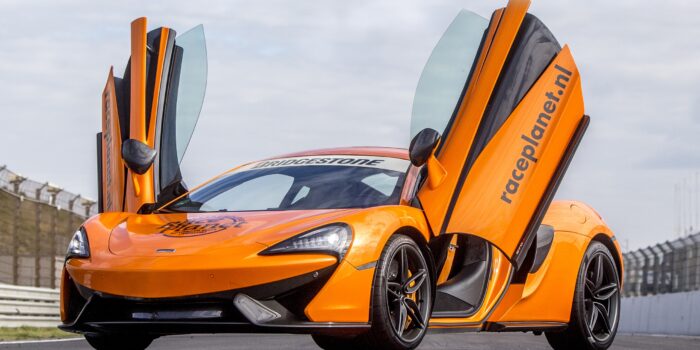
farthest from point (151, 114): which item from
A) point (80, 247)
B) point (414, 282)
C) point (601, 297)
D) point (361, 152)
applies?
point (601, 297)

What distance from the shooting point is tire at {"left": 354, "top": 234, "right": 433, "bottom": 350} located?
21.2 feet

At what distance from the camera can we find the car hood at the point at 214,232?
6375mm

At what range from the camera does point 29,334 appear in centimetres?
1517

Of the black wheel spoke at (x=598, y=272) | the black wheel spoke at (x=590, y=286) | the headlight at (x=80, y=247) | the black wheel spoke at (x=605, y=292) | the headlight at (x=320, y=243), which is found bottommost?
the black wheel spoke at (x=605, y=292)

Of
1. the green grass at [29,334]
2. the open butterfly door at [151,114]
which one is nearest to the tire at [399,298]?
the open butterfly door at [151,114]

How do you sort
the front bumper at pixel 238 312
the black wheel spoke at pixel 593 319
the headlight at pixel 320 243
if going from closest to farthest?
the front bumper at pixel 238 312 < the headlight at pixel 320 243 < the black wheel spoke at pixel 593 319

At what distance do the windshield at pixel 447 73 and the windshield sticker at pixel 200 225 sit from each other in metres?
1.39

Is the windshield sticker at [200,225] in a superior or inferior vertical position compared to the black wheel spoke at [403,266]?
superior

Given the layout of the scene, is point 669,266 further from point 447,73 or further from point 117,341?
point 117,341

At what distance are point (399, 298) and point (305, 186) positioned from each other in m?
1.16

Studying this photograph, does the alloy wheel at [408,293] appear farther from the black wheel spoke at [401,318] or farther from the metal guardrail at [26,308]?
the metal guardrail at [26,308]

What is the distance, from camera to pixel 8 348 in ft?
34.6

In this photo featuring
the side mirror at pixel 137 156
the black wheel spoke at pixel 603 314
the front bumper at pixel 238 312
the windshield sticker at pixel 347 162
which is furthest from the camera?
the black wheel spoke at pixel 603 314

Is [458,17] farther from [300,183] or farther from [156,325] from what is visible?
[156,325]
